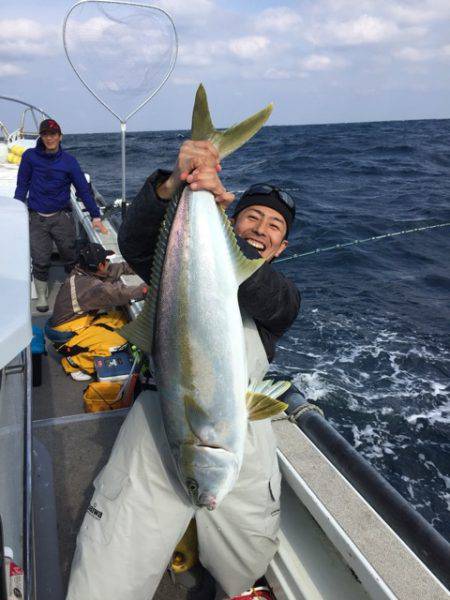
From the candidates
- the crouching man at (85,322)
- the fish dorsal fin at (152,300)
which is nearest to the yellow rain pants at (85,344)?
the crouching man at (85,322)

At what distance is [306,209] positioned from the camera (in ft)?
45.0

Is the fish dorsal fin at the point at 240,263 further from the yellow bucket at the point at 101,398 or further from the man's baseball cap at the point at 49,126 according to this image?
the man's baseball cap at the point at 49,126

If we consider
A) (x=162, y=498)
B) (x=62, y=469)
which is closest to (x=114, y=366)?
(x=62, y=469)

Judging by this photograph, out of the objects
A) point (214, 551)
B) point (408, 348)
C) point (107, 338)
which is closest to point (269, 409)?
point (214, 551)

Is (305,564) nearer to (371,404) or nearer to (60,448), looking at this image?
(60,448)

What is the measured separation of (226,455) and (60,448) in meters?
2.01

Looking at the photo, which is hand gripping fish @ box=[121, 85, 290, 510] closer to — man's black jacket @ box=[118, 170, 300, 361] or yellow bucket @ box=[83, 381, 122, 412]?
man's black jacket @ box=[118, 170, 300, 361]

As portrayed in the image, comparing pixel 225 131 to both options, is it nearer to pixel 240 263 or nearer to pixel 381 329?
pixel 240 263

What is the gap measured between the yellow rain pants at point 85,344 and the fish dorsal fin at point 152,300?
247 centimetres

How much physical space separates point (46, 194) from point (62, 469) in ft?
12.2

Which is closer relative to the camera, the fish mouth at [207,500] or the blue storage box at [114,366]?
the fish mouth at [207,500]

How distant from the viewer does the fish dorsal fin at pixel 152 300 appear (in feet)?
5.51

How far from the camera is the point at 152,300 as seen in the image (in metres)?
1.72

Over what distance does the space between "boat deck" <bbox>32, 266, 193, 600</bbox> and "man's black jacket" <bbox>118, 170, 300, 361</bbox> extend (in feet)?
5.15
